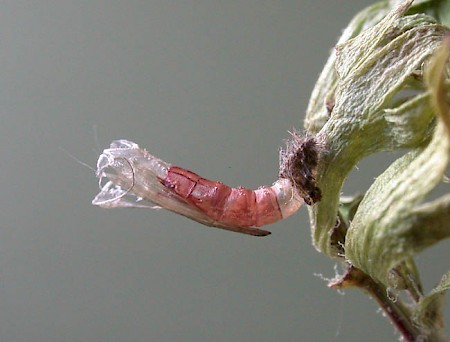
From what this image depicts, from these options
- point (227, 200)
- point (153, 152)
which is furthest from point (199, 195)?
point (153, 152)

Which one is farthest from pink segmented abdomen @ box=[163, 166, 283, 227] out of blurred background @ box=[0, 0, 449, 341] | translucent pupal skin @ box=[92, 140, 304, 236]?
blurred background @ box=[0, 0, 449, 341]

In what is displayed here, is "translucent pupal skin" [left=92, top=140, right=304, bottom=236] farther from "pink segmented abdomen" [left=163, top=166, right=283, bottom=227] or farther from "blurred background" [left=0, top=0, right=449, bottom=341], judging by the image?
"blurred background" [left=0, top=0, right=449, bottom=341]

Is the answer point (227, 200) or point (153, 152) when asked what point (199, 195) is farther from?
point (153, 152)

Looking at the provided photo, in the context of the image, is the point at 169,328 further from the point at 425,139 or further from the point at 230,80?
the point at 425,139

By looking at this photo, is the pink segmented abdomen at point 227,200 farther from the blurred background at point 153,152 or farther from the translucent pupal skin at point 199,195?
the blurred background at point 153,152

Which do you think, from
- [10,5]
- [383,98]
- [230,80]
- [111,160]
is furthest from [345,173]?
[10,5]
